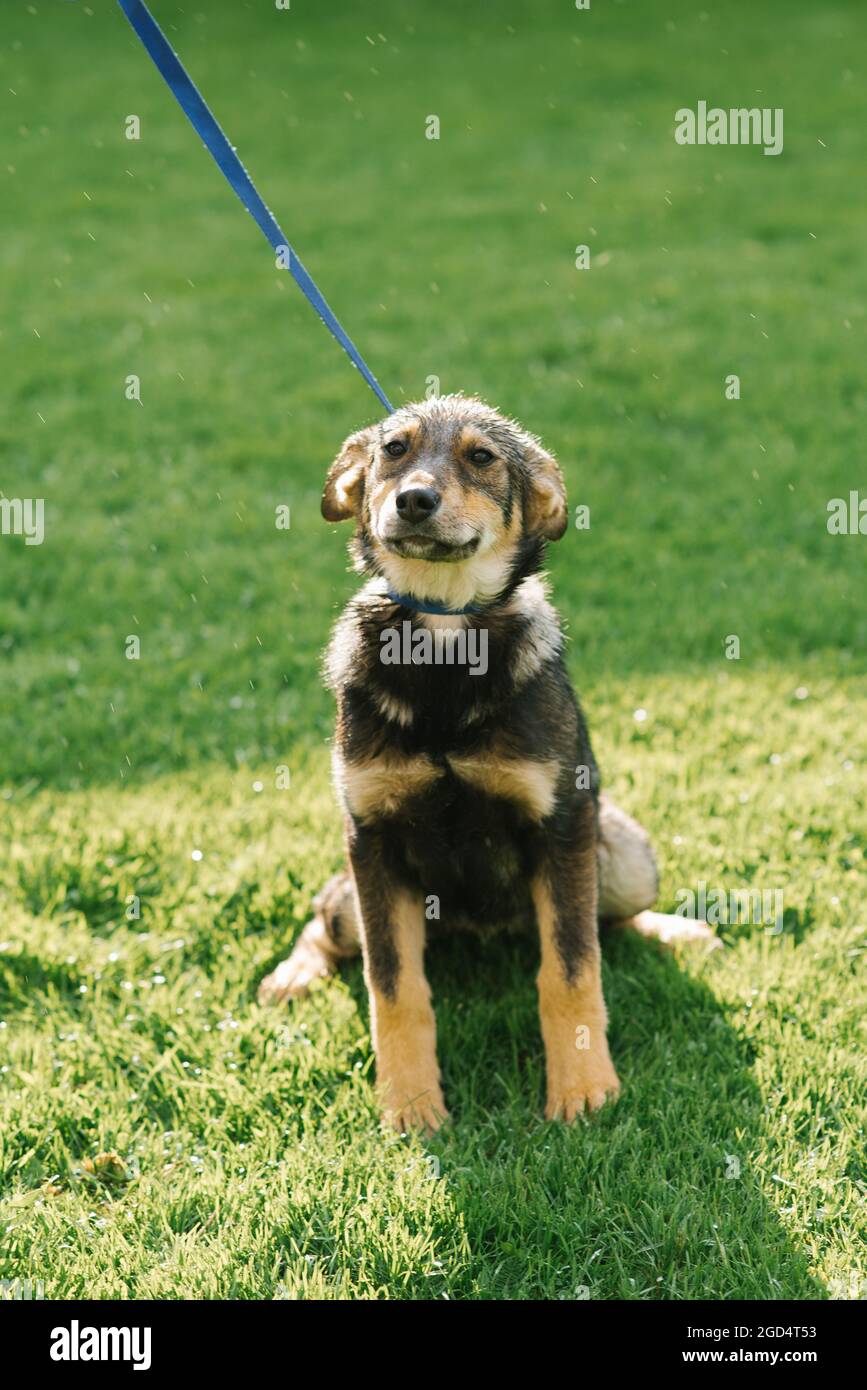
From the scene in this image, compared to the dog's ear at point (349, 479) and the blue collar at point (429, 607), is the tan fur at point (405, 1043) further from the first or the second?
the dog's ear at point (349, 479)

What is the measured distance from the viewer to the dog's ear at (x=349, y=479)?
3.70m

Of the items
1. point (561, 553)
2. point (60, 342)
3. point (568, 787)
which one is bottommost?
point (568, 787)

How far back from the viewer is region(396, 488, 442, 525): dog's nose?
3242mm

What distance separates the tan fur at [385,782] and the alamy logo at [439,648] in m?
0.27

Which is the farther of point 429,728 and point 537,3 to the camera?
point 537,3

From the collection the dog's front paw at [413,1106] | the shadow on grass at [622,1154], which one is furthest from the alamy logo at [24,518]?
the dog's front paw at [413,1106]

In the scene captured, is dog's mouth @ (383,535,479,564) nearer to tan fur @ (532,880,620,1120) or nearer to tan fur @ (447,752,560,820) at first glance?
tan fur @ (447,752,560,820)

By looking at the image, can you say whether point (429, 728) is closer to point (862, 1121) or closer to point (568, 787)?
point (568, 787)

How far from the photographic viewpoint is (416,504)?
325cm

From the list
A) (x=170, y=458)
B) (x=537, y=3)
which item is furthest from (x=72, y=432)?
(x=537, y=3)

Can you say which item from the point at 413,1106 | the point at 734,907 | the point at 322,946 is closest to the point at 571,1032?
the point at 413,1106

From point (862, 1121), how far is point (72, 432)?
254 inches

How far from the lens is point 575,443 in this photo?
7781mm
